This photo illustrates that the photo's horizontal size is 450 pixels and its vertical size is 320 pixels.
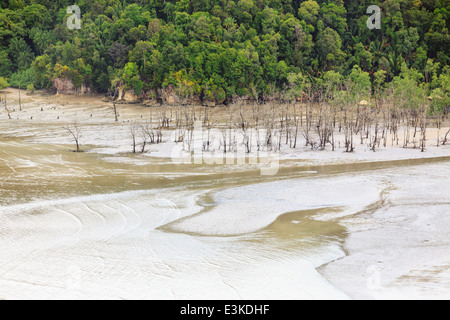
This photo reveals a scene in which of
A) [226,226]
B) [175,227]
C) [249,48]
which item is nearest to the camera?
[175,227]

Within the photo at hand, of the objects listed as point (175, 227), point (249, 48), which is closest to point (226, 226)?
point (175, 227)

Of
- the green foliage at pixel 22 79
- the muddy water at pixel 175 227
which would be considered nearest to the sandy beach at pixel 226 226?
the muddy water at pixel 175 227

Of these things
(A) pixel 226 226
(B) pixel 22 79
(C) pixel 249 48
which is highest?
(C) pixel 249 48

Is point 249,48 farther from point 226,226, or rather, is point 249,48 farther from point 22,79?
point 226,226

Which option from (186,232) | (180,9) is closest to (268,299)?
(186,232)
